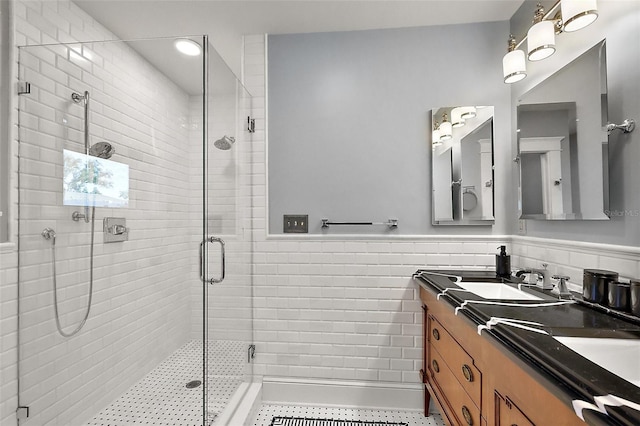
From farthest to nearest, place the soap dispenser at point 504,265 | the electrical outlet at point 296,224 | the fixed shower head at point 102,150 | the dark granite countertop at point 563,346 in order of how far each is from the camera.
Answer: the electrical outlet at point 296,224, the soap dispenser at point 504,265, the fixed shower head at point 102,150, the dark granite countertop at point 563,346

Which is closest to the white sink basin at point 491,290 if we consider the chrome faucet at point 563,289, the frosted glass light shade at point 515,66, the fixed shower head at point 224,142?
the chrome faucet at point 563,289

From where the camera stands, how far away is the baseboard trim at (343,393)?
2070 mm

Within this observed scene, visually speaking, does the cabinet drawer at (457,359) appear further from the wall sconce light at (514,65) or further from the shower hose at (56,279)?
the shower hose at (56,279)

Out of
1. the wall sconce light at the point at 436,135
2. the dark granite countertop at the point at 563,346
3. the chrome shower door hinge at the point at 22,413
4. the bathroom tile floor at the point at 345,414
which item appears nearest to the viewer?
the dark granite countertop at the point at 563,346

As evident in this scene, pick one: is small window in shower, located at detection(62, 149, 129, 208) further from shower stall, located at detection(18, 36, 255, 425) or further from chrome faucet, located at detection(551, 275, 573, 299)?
chrome faucet, located at detection(551, 275, 573, 299)

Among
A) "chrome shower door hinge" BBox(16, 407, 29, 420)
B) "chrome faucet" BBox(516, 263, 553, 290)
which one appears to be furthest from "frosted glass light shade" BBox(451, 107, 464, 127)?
"chrome shower door hinge" BBox(16, 407, 29, 420)

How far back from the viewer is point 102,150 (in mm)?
1562

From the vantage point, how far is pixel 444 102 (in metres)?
2.10

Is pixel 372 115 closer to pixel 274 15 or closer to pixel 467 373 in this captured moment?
pixel 274 15

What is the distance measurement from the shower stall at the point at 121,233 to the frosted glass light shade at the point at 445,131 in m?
1.42

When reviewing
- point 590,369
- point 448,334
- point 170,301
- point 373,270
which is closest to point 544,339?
point 590,369

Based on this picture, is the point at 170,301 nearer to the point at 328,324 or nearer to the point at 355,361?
the point at 328,324

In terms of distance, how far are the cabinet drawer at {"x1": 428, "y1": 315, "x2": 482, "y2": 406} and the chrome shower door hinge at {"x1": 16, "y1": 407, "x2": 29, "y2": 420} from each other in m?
2.07

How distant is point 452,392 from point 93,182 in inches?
81.9
